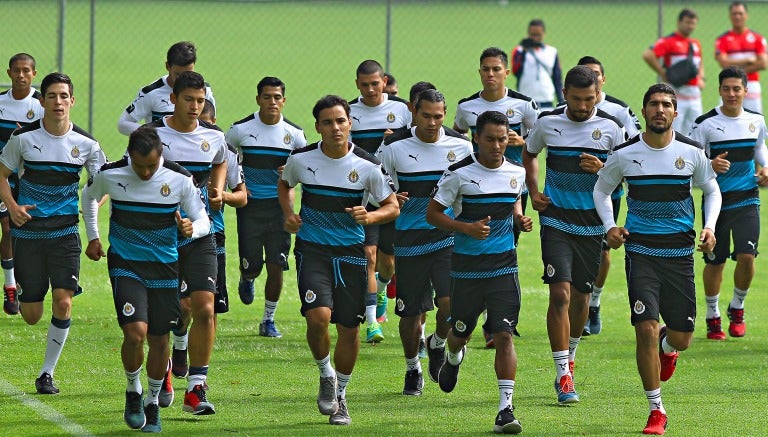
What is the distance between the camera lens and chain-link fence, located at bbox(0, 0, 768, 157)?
3519cm

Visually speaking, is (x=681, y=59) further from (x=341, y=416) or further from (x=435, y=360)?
(x=341, y=416)

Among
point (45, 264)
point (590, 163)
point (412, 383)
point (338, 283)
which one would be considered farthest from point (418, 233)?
point (45, 264)

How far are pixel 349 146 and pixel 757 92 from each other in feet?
42.5

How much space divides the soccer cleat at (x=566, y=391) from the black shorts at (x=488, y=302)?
92 centimetres

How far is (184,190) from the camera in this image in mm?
9953

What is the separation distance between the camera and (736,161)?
44.9 feet

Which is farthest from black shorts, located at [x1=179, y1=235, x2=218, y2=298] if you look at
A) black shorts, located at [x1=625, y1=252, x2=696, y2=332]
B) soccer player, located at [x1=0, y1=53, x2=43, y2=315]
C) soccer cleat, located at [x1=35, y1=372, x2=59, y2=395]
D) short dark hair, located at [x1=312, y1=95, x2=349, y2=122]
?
soccer player, located at [x1=0, y1=53, x2=43, y2=315]

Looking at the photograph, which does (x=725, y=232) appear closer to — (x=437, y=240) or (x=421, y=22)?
(x=437, y=240)

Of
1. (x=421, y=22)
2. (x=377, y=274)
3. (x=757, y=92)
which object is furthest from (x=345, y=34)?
(x=377, y=274)

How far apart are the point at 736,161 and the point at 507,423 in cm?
480

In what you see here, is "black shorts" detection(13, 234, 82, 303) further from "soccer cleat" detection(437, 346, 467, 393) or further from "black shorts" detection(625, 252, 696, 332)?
"black shorts" detection(625, 252, 696, 332)

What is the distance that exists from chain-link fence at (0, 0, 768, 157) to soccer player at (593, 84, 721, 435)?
67.1ft

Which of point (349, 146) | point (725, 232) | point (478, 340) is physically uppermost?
point (349, 146)

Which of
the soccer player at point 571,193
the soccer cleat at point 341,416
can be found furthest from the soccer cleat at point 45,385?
the soccer player at point 571,193
